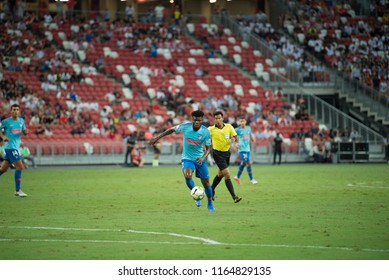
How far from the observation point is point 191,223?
15984mm

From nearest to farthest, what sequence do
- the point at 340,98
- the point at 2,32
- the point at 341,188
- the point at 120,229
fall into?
the point at 120,229
the point at 341,188
the point at 2,32
the point at 340,98

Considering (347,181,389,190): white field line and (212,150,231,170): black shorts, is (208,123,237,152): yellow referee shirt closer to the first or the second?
(212,150,231,170): black shorts

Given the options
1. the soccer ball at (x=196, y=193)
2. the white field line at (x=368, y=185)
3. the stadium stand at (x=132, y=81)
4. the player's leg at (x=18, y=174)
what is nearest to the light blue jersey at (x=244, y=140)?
the white field line at (x=368, y=185)

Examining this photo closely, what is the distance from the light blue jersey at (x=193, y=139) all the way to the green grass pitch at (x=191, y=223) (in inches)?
50.9

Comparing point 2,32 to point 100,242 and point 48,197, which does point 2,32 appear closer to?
point 48,197

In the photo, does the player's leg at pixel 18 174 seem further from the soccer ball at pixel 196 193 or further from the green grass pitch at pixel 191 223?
the soccer ball at pixel 196 193

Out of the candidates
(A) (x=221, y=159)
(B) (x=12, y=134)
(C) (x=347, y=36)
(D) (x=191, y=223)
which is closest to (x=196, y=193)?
(A) (x=221, y=159)

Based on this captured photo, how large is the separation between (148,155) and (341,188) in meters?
20.7

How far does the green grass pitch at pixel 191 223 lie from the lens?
12.3m

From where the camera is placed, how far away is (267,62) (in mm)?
54281

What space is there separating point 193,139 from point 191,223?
2.87 metres

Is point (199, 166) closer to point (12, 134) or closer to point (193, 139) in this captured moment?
point (193, 139)

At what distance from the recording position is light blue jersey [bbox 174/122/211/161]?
18328 mm

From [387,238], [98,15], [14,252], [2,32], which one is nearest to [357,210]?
[387,238]
